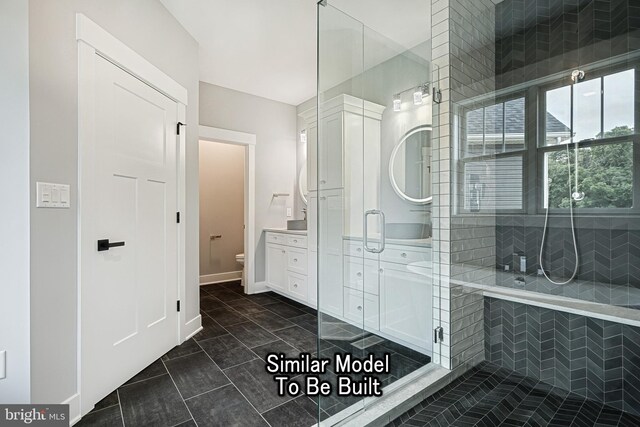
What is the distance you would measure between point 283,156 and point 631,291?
3643mm

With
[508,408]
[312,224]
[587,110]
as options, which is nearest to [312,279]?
[312,224]

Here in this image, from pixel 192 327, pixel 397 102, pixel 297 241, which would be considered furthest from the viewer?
pixel 297 241

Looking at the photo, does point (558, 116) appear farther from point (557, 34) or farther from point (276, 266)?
point (276, 266)

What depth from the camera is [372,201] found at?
1.92m

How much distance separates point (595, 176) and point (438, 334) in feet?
4.47

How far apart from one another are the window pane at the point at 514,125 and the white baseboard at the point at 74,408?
300 centimetres

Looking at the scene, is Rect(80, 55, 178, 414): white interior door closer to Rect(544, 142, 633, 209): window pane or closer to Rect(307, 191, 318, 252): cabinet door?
Rect(307, 191, 318, 252): cabinet door

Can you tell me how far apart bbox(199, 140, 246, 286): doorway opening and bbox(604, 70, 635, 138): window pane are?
12.8 feet

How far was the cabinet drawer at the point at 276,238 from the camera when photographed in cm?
371

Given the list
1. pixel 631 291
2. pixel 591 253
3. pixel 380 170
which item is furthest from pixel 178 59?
pixel 631 291

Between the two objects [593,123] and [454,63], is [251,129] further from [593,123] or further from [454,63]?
[593,123]

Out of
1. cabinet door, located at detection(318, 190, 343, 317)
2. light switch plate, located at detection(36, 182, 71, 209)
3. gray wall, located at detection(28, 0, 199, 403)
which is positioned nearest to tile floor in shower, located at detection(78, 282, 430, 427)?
cabinet door, located at detection(318, 190, 343, 317)

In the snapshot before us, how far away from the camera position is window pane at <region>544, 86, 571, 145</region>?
1982 mm

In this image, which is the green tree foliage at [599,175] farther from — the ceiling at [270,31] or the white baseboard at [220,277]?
the white baseboard at [220,277]
